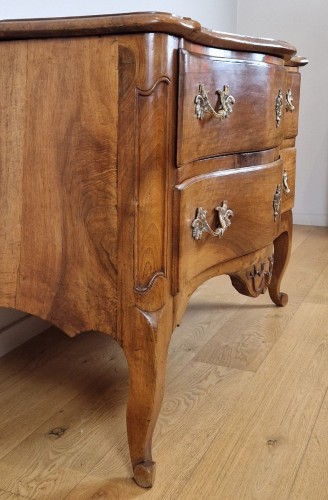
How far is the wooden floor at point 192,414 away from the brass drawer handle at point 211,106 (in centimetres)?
61

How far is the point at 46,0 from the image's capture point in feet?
5.55

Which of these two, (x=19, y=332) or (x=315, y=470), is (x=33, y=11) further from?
(x=315, y=470)

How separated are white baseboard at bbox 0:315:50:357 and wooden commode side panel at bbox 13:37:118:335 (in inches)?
22.0

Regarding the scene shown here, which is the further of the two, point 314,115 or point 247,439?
point 314,115

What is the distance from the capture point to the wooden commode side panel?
101cm

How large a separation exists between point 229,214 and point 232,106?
0.20m

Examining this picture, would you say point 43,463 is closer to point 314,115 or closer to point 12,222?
point 12,222

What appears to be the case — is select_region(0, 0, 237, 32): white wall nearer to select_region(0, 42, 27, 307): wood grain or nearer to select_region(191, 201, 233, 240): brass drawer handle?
select_region(0, 42, 27, 307): wood grain

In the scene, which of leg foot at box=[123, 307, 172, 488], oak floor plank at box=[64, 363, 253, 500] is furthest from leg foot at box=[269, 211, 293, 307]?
leg foot at box=[123, 307, 172, 488]

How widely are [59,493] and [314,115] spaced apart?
2.63 meters

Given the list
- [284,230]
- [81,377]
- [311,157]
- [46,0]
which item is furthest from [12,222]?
[311,157]

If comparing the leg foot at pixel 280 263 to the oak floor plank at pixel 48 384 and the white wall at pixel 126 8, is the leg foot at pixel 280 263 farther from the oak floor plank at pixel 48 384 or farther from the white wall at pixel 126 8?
the white wall at pixel 126 8

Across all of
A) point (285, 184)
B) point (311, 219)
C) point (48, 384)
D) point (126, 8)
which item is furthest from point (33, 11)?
point (311, 219)

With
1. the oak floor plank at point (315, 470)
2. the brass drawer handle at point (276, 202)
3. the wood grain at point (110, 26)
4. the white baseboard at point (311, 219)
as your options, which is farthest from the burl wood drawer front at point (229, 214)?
the white baseboard at point (311, 219)
